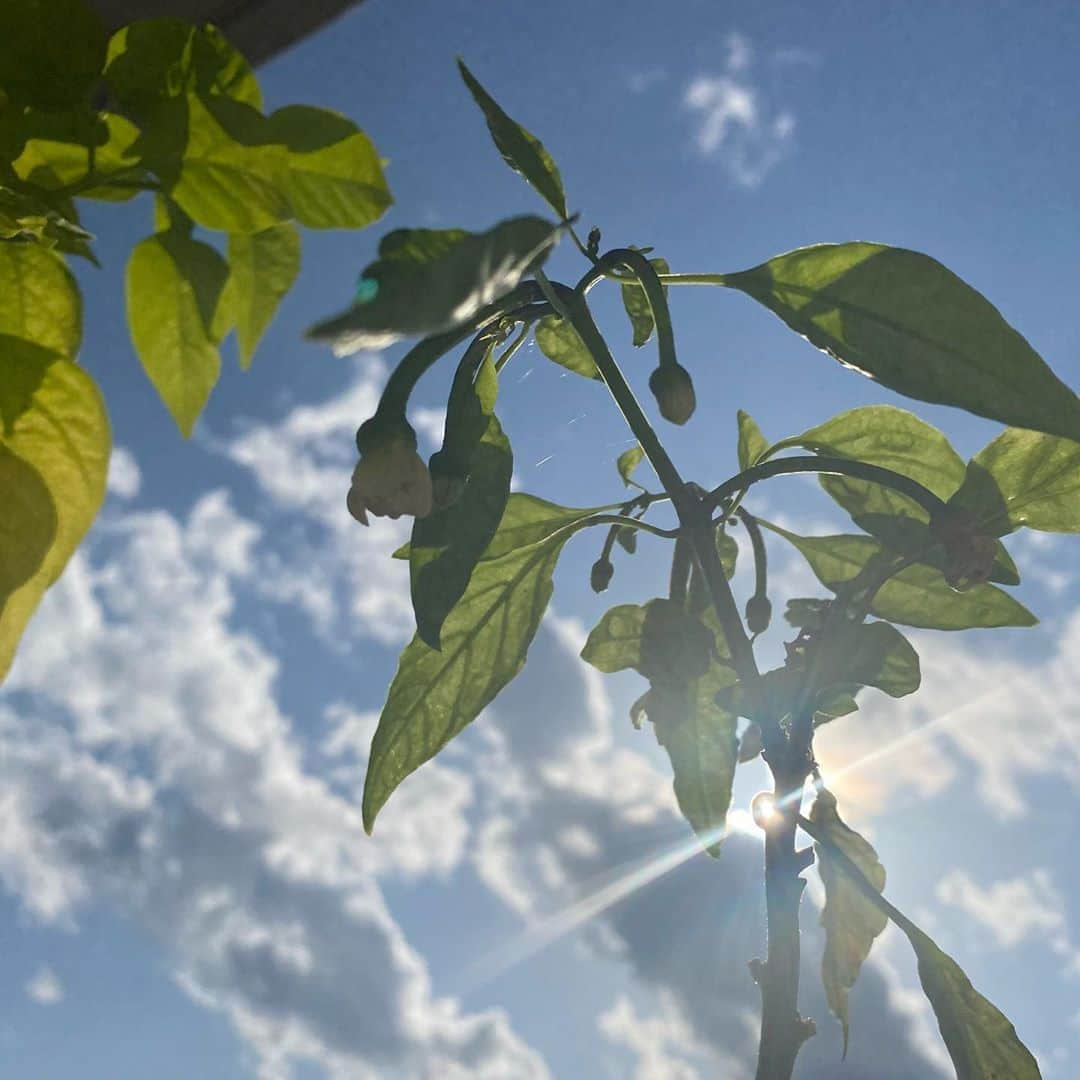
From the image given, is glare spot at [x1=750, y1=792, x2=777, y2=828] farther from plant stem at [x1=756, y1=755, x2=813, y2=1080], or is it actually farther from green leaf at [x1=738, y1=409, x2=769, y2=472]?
green leaf at [x1=738, y1=409, x2=769, y2=472]

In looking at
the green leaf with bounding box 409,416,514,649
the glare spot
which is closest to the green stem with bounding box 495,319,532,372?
the green leaf with bounding box 409,416,514,649

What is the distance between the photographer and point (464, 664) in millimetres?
325

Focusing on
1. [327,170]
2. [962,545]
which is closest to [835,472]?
[962,545]

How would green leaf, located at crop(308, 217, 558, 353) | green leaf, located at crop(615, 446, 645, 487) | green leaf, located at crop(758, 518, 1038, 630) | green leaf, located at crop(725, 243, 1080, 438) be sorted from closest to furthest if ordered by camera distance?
green leaf, located at crop(308, 217, 558, 353) → green leaf, located at crop(725, 243, 1080, 438) → green leaf, located at crop(758, 518, 1038, 630) → green leaf, located at crop(615, 446, 645, 487)

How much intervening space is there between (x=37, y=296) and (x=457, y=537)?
0.35 feet

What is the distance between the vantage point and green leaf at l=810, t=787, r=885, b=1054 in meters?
0.30

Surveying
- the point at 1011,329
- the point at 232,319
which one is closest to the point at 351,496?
the point at 232,319

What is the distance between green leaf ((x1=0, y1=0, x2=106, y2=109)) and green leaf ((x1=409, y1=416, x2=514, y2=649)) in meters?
0.11

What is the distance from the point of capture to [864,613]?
290 millimetres

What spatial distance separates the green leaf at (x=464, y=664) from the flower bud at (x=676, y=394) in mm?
92

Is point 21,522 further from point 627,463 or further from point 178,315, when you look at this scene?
point 627,463

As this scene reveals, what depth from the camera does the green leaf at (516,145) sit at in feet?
0.80

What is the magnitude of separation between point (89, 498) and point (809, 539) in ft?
0.82

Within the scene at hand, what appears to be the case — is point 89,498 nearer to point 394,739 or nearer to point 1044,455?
point 394,739
